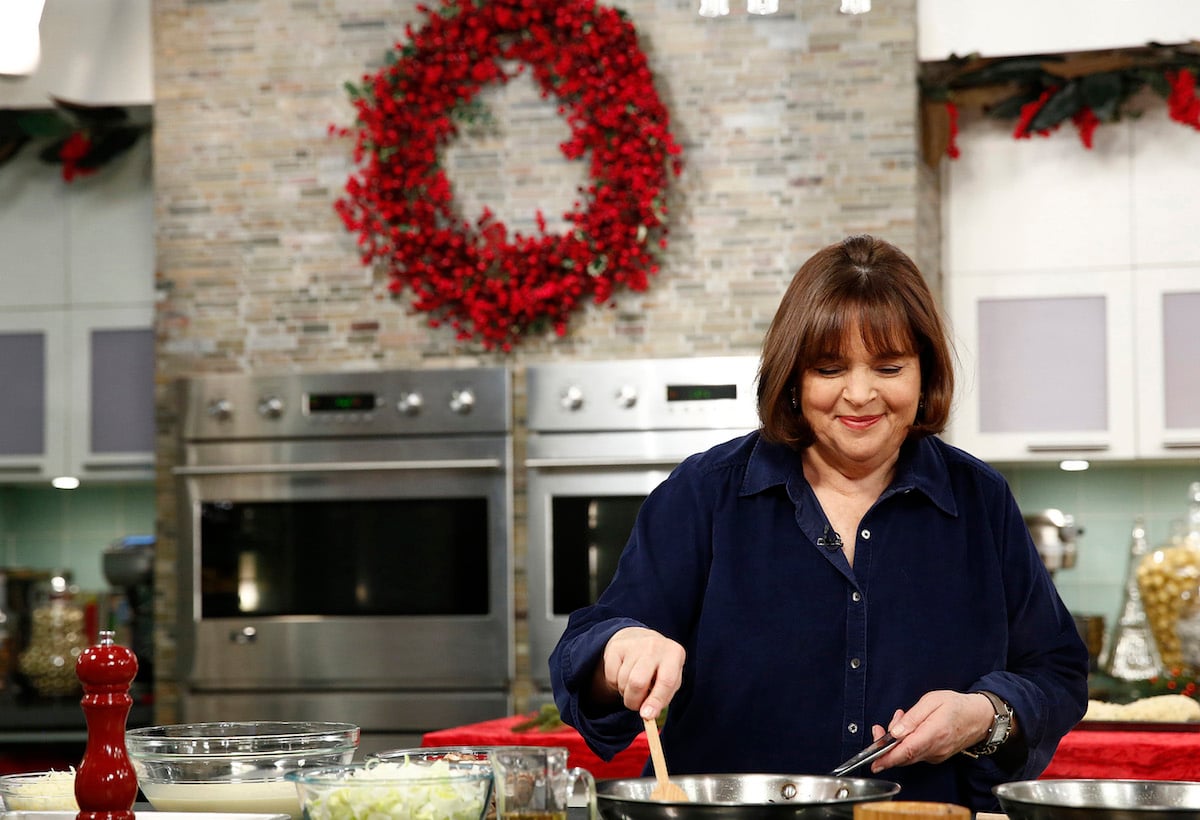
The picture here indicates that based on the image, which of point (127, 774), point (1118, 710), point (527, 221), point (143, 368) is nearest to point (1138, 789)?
point (127, 774)

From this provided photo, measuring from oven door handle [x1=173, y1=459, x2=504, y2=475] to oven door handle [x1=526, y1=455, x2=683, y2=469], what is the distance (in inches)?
4.8

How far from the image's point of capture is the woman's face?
181 centimetres

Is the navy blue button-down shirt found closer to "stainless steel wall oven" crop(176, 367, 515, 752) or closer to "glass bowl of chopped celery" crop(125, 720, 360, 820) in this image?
"glass bowl of chopped celery" crop(125, 720, 360, 820)

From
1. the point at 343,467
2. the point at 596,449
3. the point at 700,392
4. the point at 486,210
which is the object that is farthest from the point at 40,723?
the point at 700,392

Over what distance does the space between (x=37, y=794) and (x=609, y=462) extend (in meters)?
2.75

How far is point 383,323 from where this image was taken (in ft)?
14.4

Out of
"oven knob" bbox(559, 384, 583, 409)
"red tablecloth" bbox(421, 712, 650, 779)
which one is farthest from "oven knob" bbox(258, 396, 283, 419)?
"red tablecloth" bbox(421, 712, 650, 779)

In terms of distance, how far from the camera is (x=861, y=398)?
1804 millimetres

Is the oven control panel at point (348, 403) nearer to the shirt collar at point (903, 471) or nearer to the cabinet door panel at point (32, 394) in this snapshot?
the cabinet door panel at point (32, 394)

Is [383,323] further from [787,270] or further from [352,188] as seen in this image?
[787,270]

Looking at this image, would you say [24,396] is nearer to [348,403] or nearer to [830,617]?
[348,403]

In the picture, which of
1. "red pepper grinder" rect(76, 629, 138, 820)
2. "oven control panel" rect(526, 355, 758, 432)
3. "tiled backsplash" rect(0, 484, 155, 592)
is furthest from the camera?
"tiled backsplash" rect(0, 484, 155, 592)

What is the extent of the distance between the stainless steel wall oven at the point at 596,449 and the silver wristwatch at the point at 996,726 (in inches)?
92.0

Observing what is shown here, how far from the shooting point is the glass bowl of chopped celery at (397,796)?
117 cm
